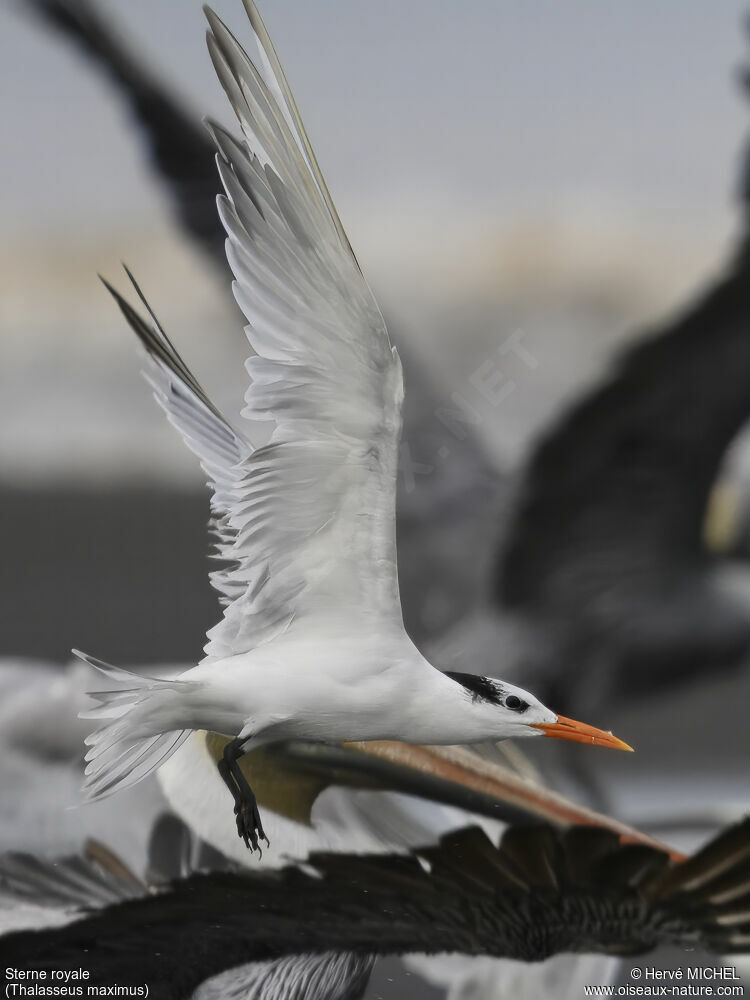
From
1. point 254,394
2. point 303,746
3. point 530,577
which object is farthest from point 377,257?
point 254,394

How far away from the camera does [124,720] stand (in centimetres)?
91

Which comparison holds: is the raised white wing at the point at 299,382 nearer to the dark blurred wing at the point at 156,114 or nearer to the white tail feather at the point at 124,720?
the white tail feather at the point at 124,720

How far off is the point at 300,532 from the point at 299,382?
0.12 m

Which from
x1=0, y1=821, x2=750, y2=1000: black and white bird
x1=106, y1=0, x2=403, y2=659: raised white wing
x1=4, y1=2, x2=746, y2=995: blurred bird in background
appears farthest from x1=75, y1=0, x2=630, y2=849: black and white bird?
x1=4, y1=2, x2=746, y2=995: blurred bird in background

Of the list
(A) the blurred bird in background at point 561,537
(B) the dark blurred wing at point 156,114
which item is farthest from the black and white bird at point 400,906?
(B) the dark blurred wing at point 156,114

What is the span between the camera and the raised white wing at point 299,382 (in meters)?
0.80

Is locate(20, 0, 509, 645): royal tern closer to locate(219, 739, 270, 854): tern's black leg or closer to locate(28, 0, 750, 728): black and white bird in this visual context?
locate(28, 0, 750, 728): black and white bird

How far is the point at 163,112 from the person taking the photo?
1.56 m

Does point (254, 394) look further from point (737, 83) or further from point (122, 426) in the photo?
point (737, 83)

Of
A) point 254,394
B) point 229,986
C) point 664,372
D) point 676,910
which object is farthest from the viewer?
point 664,372

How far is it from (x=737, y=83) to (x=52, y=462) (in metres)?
1.06

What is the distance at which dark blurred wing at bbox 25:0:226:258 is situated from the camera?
1.55 m

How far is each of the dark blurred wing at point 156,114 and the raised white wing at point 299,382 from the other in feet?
2.55

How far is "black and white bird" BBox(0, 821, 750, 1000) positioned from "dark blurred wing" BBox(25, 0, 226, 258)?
0.86 metres
